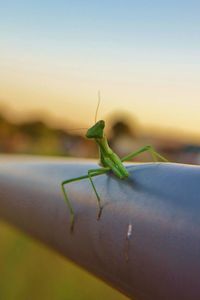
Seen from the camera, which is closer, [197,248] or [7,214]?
[197,248]

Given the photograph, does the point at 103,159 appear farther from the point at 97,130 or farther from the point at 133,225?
the point at 133,225

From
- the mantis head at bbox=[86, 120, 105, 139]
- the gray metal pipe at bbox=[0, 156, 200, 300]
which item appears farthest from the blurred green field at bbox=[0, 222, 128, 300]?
the gray metal pipe at bbox=[0, 156, 200, 300]

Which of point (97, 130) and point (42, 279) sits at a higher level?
point (97, 130)

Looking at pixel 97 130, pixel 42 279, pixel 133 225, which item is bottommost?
pixel 42 279

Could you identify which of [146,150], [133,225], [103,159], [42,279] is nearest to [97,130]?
[146,150]

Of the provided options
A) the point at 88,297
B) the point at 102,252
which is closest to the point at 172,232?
the point at 102,252

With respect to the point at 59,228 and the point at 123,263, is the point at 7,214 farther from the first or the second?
the point at 123,263
